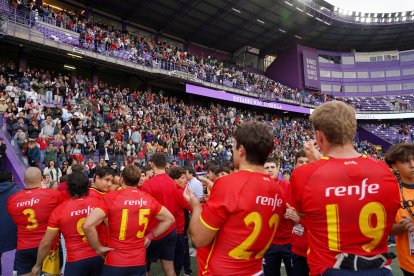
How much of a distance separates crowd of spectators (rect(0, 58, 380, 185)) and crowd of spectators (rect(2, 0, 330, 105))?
3.05 meters

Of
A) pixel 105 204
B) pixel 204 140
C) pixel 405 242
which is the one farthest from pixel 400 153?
pixel 204 140

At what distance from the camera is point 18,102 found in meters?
13.3

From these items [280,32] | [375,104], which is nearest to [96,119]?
[280,32]

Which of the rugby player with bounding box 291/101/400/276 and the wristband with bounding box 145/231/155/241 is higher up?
the rugby player with bounding box 291/101/400/276

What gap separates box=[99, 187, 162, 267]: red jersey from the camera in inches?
126

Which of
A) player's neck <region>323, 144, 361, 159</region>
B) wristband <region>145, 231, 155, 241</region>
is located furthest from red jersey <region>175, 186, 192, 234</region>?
player's neck <region>323, 144, 361, 159</region>

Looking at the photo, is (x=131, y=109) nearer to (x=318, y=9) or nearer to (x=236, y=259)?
(x=236, y=259)

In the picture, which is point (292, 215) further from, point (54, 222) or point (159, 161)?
point (54, 222)

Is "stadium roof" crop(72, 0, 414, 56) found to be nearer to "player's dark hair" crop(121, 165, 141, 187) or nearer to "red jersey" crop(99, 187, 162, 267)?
"player's dark hair" crop(121, 165, 141, 187)

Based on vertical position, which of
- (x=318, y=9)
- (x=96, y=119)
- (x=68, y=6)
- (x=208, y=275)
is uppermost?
(x=318, y=9)

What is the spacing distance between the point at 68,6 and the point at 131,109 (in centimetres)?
1179

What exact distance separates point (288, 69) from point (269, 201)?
41.0m

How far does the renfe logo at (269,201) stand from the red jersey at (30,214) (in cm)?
321

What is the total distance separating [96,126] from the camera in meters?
14.8
